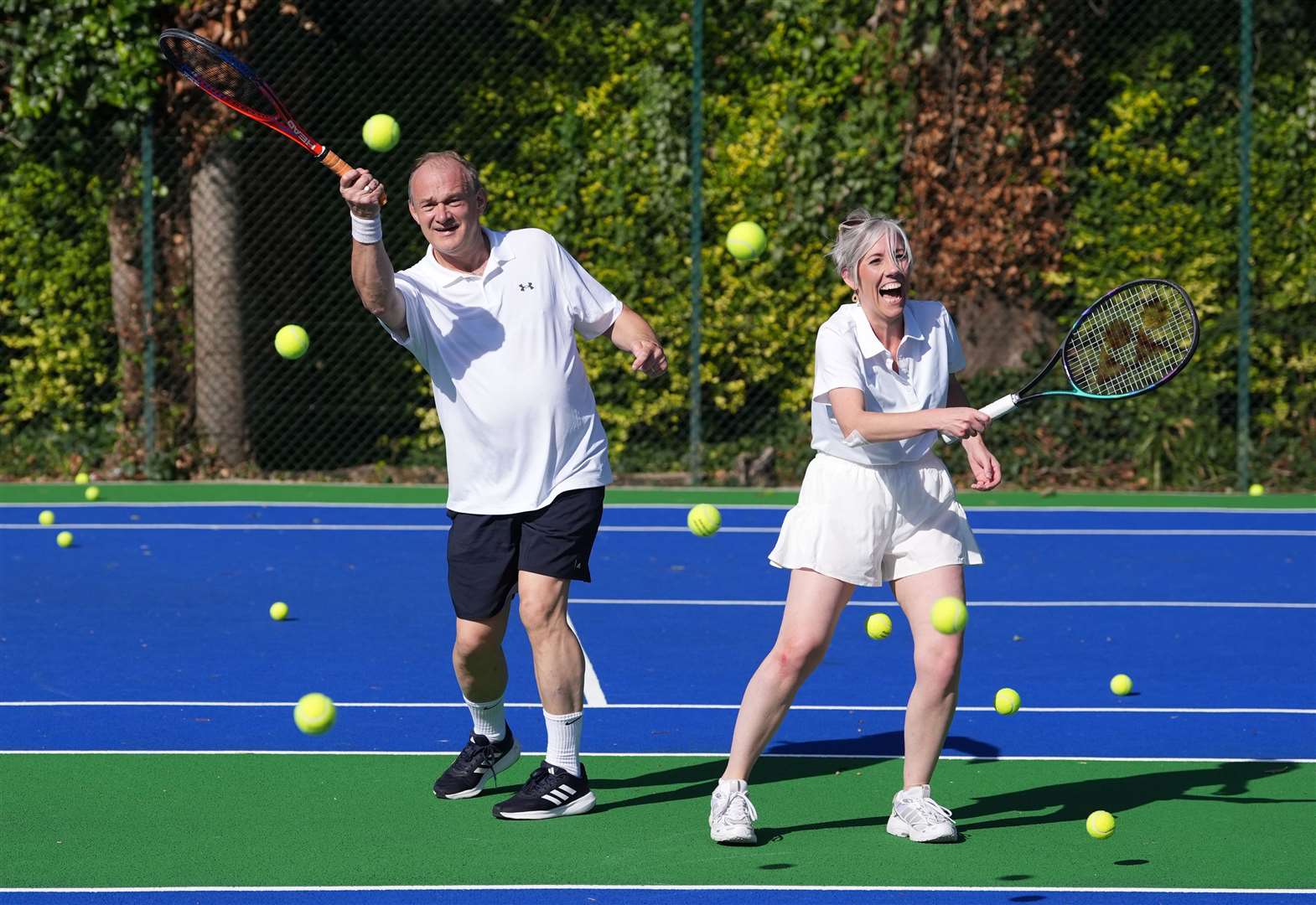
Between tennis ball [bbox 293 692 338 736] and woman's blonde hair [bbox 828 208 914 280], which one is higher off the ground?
woman's blonde hair [bbox 828 208 914 280]

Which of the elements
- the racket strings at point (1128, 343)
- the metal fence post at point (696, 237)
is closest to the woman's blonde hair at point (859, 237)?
the racket strings at point (1128, 343)

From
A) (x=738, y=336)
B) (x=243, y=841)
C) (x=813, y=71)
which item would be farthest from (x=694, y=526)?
(x=813, y=71)

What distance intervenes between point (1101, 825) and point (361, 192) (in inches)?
102

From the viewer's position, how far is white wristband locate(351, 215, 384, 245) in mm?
4684

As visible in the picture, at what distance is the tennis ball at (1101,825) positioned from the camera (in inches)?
190

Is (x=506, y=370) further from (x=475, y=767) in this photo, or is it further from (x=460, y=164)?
(x=475, y=767)

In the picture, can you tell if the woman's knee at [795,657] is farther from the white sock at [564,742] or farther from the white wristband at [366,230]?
the white wristband at [366,230]

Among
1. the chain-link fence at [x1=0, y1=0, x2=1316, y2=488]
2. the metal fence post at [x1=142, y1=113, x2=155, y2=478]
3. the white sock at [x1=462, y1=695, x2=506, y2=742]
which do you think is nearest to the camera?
the white sock at [x1=462, y1=695, x2=506, y2=742]

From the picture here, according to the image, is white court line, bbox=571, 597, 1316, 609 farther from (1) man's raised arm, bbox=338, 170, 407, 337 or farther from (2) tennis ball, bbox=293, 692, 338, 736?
(1) man's raised arm, bbox=338, 170, 407, 337

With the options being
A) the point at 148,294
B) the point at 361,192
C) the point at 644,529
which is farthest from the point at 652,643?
the point at 148,294

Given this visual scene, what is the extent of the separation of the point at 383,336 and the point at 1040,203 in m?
4.97

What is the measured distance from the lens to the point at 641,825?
4.96 meters

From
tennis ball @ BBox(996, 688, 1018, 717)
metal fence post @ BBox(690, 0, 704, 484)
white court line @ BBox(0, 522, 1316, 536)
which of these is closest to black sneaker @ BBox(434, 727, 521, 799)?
tennis ball @ BBox(996, 688, 1018, 717)

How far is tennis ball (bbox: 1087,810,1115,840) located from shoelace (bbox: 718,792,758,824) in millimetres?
928
